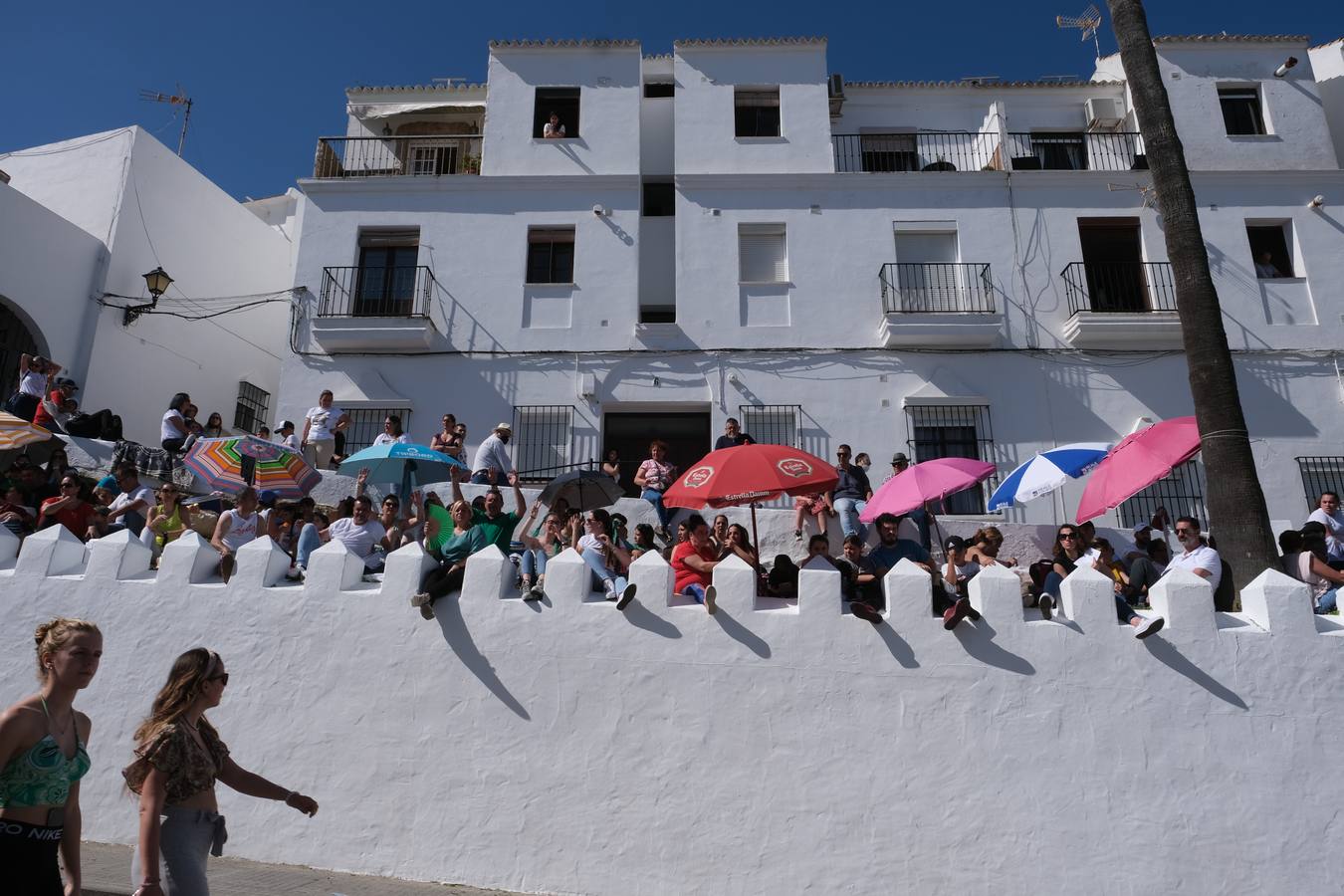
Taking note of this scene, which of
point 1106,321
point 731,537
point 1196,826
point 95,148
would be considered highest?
point 95,148

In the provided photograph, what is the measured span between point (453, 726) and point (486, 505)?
7.27 ft

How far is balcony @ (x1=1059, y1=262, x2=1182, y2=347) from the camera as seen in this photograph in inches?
583

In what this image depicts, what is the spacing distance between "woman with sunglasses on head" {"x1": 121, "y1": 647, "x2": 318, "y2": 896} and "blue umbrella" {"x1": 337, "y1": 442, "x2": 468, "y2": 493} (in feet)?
21.3

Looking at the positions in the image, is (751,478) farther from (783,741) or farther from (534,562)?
(783,741)

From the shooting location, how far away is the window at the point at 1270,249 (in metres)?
15.6

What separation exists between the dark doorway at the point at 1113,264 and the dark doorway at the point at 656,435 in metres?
6.87

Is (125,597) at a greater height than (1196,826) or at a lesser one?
greater

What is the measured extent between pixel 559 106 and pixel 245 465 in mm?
9806

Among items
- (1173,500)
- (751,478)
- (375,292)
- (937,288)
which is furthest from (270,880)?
(1173,500)

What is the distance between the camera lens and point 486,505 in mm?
8641

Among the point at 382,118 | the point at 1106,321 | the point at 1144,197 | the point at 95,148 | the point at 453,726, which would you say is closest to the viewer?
the point at 453,726

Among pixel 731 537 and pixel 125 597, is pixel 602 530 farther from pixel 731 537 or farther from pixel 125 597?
pixel 125 597

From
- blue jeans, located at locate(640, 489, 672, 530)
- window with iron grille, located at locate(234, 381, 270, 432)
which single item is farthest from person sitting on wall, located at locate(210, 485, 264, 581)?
window with iron grille, located at locate(234, 381, 270, 432)

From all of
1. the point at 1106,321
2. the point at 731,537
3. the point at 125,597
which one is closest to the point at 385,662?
the point at 125,597
